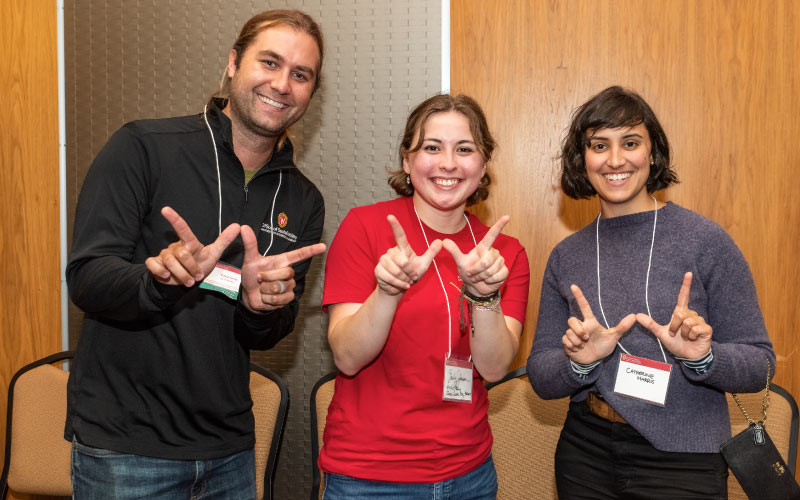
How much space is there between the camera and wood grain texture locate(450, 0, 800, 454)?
265cm

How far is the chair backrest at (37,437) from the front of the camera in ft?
9.17

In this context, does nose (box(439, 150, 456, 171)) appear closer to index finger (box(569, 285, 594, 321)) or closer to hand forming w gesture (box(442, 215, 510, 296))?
hand forming w gesture (box(442, 215, 510, 296))

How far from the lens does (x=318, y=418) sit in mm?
2633

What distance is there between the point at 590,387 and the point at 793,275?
138 cm

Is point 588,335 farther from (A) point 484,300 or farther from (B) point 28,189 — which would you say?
(B) point 28,189

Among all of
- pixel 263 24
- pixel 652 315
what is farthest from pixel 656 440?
pixel 263 24

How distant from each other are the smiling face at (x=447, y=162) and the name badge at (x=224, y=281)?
61 cm

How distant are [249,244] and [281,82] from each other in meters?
0.55

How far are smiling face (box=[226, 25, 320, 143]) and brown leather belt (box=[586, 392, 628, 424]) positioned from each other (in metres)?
1.24

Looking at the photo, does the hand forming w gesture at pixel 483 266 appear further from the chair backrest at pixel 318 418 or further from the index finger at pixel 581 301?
the chair backrest at pixel 318 418

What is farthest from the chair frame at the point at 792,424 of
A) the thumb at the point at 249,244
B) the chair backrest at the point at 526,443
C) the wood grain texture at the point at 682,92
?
the thumb at the point at 249,244

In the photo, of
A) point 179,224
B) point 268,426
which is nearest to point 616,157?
point 179,224

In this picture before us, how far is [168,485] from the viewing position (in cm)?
172

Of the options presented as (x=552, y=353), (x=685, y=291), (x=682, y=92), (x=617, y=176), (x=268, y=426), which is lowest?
(x=268, y=426)
